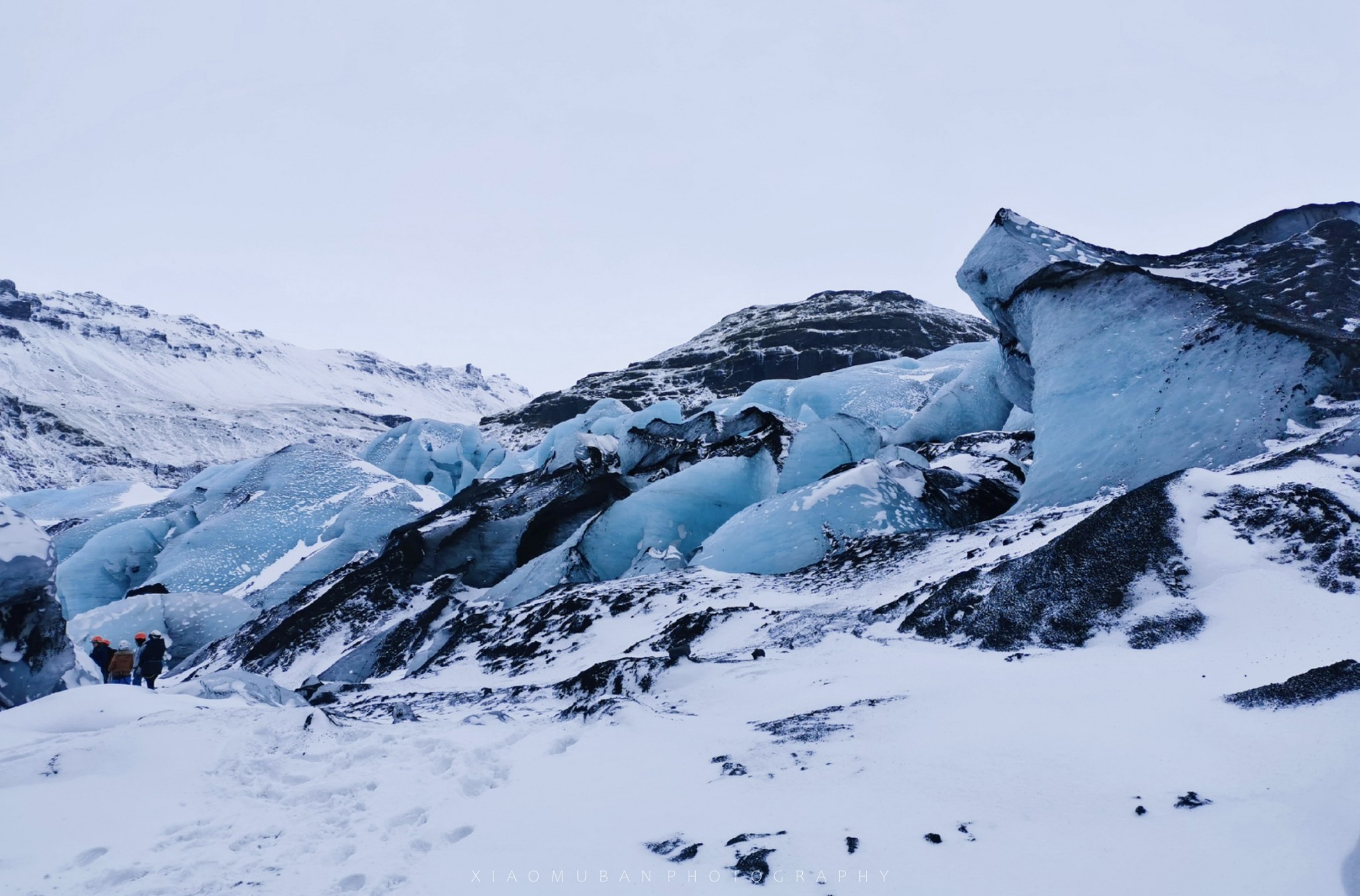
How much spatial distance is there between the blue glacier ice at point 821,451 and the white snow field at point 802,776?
10.8 metres

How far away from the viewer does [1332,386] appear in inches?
367

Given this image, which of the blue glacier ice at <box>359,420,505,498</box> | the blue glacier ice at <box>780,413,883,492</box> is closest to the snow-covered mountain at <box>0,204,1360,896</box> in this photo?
the blue glacier ice at <box>780,413,883,492</box>

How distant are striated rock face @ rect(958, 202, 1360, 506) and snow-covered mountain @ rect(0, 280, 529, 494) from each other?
7628 cm

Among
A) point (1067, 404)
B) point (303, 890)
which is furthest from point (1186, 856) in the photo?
point (1067, 404)

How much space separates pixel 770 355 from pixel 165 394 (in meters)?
81.4

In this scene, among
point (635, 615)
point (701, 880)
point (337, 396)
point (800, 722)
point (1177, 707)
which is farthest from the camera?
point (337, 396)

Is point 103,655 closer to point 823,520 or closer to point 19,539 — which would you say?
point 19,539

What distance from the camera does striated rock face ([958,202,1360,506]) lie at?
9805 millimetres

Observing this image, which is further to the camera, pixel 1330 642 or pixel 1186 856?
pixel 1330 642

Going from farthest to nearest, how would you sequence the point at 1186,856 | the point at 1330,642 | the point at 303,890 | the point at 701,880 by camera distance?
the point at 1330,642 < the point at 303,890 < the point at 701,880 < the point at 1186,856

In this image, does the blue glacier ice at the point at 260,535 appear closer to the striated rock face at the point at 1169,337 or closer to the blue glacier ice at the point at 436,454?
the blue glacier ice at the point at 436,454

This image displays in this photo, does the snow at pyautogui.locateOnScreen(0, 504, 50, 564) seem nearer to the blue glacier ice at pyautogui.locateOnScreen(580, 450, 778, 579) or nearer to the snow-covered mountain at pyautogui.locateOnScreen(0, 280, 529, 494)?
the blue glacier ice at pyautogui.locateOnScreen(580, 450, 778, 579)

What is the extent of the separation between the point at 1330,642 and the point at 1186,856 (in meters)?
2.71

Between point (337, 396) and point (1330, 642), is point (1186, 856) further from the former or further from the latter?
point (337, 396)
